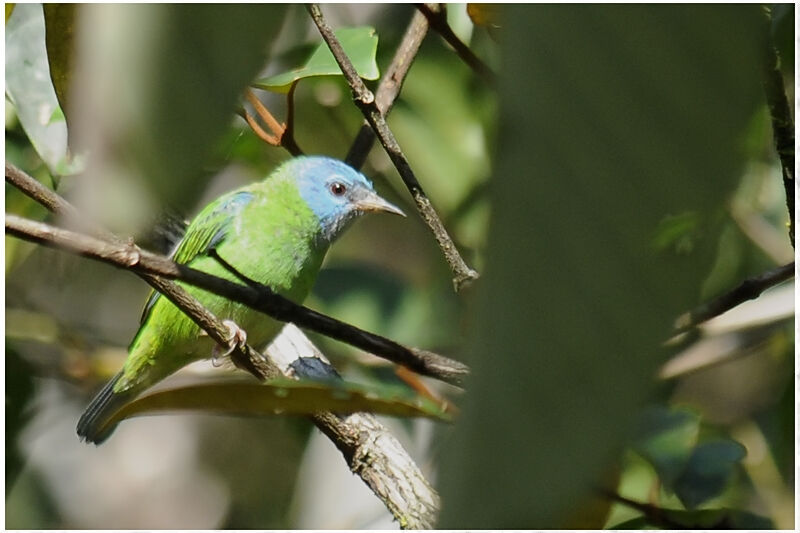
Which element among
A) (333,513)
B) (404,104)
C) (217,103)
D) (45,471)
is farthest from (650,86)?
(45,471)

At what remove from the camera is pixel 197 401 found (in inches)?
45.4

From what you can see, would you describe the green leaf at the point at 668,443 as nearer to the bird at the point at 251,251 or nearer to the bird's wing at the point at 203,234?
the bird at the point at 251,251

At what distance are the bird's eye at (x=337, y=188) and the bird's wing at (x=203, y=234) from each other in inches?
13.3

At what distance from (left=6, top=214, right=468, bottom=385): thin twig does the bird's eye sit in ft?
8.26

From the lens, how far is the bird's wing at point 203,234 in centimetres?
320

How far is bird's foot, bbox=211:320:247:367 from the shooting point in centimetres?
224

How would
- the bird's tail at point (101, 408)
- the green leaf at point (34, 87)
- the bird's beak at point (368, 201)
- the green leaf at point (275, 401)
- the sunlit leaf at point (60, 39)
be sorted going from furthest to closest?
Answer: the bird's beak at point (368, 201) → the bird's tail at point (101, 408) → the green leaf at point (34, 87) → the green leaf at point (275, 401) → the sunlit leaf at point (60, 39)

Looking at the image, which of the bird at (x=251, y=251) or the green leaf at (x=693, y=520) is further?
the bird at (x=251, y=251)

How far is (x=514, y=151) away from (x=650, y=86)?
0.19 feet

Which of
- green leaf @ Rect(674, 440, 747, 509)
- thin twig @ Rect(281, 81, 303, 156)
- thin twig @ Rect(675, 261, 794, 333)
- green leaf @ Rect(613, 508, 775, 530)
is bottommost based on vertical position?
green leaf @ Rect(613, 508, 775, 530)

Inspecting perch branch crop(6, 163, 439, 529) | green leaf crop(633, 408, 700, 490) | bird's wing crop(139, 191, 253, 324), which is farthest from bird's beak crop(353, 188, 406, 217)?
green leaf crop(633, 408, 700, 490)

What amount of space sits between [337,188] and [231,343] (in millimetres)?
1410

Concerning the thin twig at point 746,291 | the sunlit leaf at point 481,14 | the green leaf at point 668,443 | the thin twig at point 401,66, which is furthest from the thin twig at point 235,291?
the thin twig at point 401,66

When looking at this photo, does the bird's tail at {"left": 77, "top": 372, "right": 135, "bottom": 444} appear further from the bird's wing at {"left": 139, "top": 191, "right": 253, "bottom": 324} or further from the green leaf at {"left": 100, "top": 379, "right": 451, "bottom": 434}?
the green leaf at {"left": 100, "top": 379, "right": 451, "bottom": 434}
